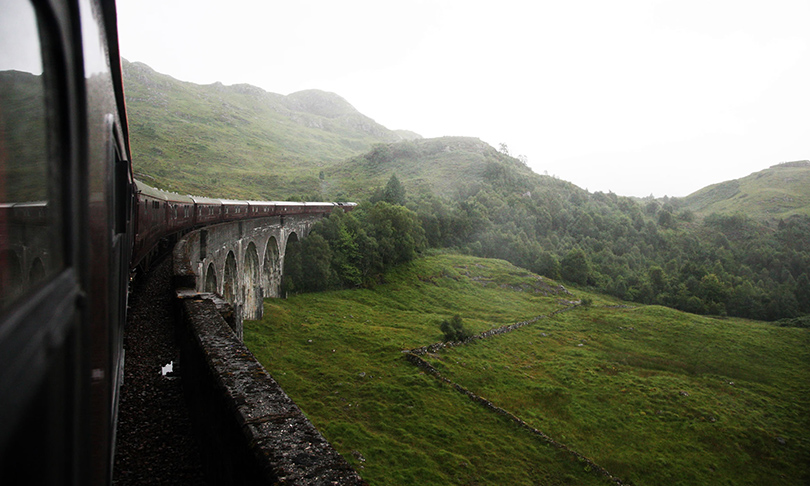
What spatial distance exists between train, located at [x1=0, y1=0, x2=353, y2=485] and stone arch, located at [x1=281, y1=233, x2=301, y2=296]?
3051 cm

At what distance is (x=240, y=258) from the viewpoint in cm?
1883

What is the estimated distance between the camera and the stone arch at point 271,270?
85.9 feet

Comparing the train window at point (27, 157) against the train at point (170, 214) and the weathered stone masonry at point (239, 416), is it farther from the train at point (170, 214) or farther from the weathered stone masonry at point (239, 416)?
the train at point (170, 214)

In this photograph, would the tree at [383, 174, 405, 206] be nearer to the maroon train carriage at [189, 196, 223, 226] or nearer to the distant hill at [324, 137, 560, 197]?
the distant hill at [324, 137, 560, 197]

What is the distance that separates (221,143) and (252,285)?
100608mm

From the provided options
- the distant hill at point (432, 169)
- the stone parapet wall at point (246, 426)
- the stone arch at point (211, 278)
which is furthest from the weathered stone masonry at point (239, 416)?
the distant hill at point (432, 169)

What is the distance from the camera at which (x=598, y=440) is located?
18562mm

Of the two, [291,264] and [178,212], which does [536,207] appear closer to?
[291,264]

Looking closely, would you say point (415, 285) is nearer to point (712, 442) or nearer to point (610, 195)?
point (712, 442)

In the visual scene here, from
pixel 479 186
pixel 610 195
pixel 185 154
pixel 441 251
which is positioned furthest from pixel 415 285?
pixel 610 195

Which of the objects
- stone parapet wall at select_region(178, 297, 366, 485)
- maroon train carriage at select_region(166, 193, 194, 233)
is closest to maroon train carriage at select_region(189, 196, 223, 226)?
maroon train carriage at select_region(166, 193, 194, 233)

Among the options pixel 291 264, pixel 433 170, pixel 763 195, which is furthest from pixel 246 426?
pixel 763 195

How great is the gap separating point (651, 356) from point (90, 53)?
36.3m

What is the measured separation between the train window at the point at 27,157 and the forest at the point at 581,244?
31.0m
